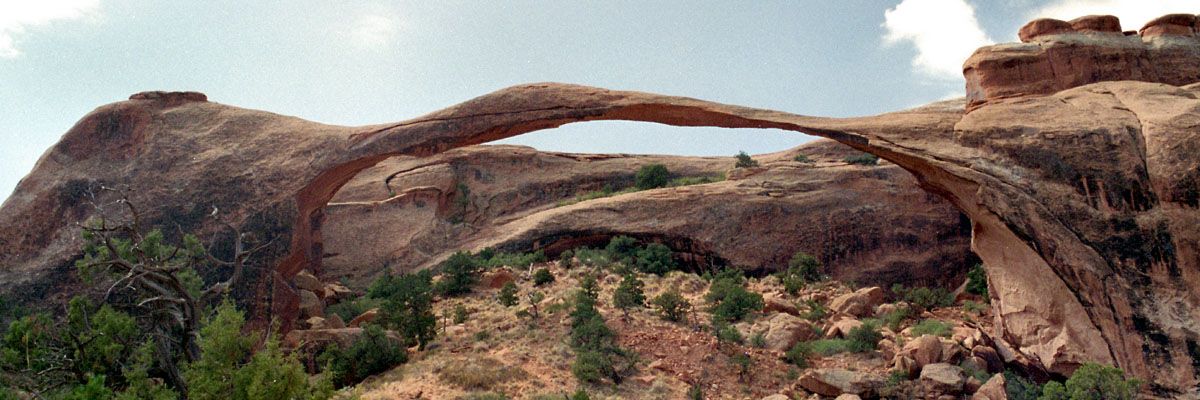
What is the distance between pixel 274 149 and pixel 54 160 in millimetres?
3274

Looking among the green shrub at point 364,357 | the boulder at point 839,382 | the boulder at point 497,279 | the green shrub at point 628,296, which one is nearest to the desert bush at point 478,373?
the green shrub at point 364,357

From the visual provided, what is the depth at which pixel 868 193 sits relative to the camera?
18906 millimetres

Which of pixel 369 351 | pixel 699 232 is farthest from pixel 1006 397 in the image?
pixel 699 232

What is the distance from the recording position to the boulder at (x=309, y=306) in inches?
550

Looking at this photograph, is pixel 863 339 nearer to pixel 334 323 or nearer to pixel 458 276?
pixel 458 276

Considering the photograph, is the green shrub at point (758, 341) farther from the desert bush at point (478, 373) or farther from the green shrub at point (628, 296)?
the desert bush at point (478, 373)

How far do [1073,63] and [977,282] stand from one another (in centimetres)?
757

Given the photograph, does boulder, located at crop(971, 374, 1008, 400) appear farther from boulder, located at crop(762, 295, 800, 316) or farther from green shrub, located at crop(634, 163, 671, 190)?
green shrub, located at crop(634, 163, 671, 190)

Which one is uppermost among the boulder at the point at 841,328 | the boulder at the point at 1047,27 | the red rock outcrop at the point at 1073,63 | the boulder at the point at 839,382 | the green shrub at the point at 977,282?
the boulder at the point at 1047,27

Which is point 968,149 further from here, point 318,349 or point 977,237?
point 318,349

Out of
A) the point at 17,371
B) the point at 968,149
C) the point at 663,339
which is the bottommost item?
the point at 663,339

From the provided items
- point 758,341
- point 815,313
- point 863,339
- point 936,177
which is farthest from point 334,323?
point 936,177

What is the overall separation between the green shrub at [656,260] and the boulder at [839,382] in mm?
7840

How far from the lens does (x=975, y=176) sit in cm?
888
